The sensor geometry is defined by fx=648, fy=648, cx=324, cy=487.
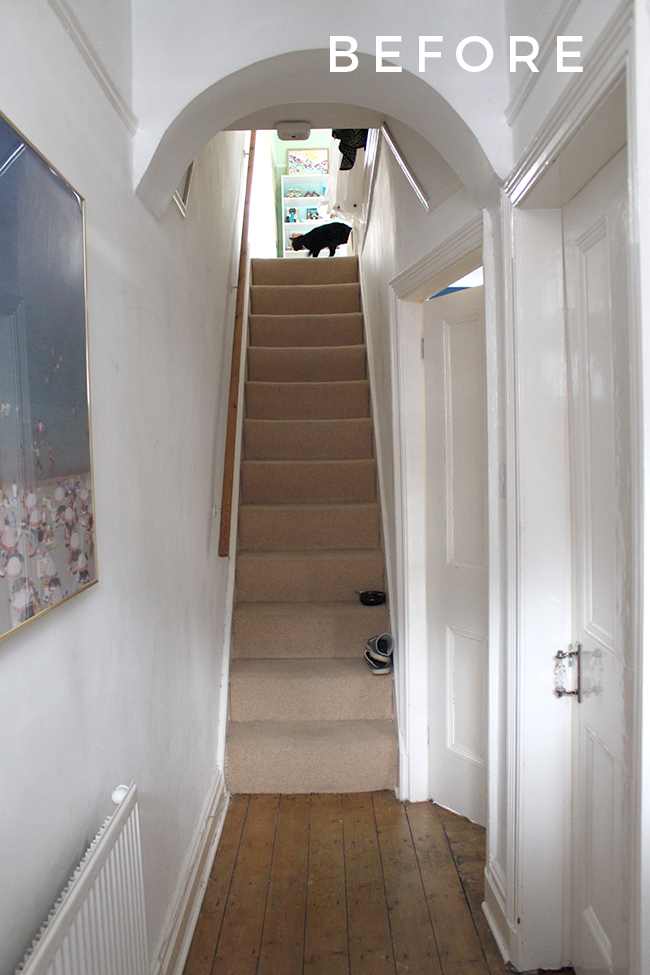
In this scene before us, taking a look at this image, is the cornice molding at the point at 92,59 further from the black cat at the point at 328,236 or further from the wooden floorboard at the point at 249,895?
the black cat at the point at 328,236

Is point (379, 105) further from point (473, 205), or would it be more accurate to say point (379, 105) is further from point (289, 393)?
point (289, 393)

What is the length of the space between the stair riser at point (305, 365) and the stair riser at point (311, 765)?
2.26 metres

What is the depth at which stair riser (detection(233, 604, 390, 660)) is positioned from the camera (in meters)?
2.97

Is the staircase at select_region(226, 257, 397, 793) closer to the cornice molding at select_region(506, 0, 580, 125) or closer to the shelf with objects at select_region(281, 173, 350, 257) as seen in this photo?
the cornice molding at select_region(506, 0, 580, 125)

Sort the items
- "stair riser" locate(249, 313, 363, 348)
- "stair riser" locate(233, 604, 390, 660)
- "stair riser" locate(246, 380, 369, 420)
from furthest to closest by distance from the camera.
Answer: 1. "stair riser" locate(249, 313, 363, 348)
2. "stair riser" locate(246, 380, 369, 420)
3. "stair riser" locate(233, 604, 390, 660)

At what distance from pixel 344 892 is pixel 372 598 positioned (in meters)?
1.24

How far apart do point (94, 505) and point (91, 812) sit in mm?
581

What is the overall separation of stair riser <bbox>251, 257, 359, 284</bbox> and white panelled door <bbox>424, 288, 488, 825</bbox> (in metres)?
2.58

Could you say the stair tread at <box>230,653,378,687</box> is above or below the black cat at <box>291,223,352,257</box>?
below

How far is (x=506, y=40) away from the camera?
163cm

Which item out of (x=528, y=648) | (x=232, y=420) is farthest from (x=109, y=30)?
(x=528, y=648)

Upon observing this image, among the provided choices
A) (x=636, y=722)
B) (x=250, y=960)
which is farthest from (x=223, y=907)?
(x=636, y=722)

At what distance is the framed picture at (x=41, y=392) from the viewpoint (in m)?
0.86

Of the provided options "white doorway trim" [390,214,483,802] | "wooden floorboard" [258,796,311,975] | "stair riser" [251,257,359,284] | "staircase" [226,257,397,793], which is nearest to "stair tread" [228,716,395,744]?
"staircase" [226,257,397,793]
